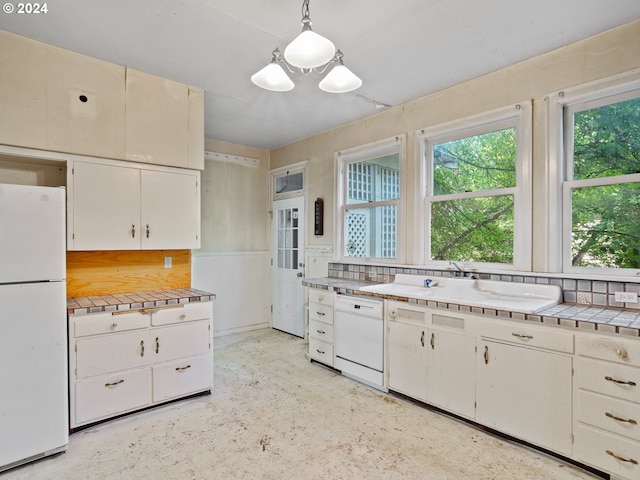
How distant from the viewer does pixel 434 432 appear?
247 cm

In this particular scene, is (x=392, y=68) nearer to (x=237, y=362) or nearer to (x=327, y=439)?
(x=327, y=439)

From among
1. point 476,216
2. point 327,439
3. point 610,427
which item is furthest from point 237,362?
point 610,427

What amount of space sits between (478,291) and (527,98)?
5.18 ft

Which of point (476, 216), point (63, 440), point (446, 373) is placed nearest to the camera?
point (63, 440)

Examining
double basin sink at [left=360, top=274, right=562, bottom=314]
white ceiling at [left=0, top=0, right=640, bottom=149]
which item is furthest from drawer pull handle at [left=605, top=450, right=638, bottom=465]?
white ceiling at [left=0, top=0, right=640, bottom=149]

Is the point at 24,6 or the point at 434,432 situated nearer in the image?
the point at 24,6

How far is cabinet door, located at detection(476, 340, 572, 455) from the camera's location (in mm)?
2084

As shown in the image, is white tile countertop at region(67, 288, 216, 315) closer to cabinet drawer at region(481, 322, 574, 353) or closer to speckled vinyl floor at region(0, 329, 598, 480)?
speckled vinyl floor at region(0, 329, 598, 480)

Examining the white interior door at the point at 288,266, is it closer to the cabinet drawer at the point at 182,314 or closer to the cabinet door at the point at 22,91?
the cabinet drawer at the point at 182,314

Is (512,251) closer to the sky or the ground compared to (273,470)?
closer to the sky

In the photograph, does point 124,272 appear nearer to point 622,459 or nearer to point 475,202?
point 475,202

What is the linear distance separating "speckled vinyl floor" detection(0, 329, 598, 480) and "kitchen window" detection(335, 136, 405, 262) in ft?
5.15

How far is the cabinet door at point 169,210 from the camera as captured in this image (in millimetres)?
3010

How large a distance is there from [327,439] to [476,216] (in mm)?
2235
